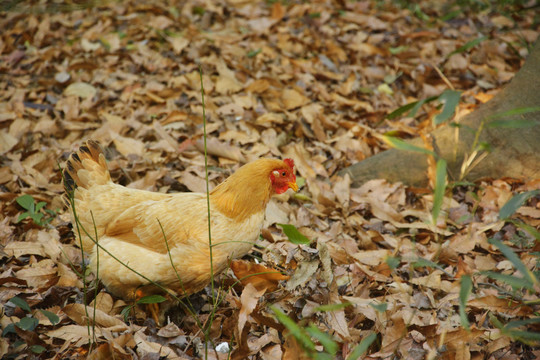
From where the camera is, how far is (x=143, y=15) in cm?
639

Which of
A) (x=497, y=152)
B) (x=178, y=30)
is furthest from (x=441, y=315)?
(x=178, y=30)

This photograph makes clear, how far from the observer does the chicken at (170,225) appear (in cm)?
294

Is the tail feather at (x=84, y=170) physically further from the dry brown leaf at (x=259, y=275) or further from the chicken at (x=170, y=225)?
the dry brown leaf at (x=259, y=275)

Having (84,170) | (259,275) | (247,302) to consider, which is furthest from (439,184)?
(84,170)

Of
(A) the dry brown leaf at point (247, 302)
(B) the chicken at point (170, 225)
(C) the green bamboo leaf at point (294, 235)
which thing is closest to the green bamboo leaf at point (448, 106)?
(C) the green bamboo leaf at point (294, 235)

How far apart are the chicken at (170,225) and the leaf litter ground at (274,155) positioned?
23 cm

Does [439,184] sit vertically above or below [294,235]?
above

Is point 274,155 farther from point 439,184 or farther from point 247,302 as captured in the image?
point 439,184

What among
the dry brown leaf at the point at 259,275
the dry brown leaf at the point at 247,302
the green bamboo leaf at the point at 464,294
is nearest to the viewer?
the green bamboo leaf at the point at 464,294

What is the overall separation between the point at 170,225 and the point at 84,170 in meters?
0.83

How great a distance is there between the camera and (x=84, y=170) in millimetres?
3305

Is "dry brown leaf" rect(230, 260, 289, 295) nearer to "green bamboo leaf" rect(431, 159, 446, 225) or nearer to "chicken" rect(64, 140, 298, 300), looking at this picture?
"chicken" rect(64, 140, 298, 300)

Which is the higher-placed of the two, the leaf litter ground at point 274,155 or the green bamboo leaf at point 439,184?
the green bamboo leaf at point 439,184

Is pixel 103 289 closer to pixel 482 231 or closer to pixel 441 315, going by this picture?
pixel 441 315
